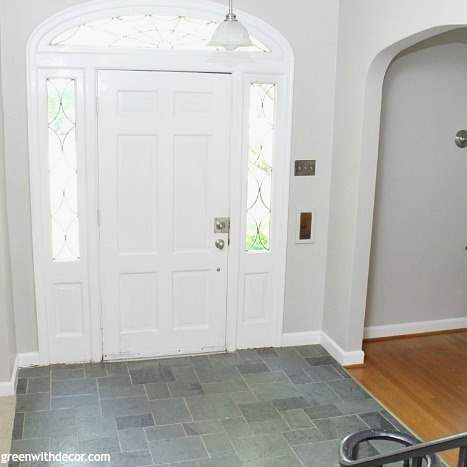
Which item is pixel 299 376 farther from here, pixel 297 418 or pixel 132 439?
pixel 132 439

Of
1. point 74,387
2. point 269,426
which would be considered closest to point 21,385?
point 74,387

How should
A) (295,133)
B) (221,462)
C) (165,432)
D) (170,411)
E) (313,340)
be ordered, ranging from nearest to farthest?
(221,462) → (165,432) → (170,411) → (295,133) → (313,340)

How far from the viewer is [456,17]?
2986 mm

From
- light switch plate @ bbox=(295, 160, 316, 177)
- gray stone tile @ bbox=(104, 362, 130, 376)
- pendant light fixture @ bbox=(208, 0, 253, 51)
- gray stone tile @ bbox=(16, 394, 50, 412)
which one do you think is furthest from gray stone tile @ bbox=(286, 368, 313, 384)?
pendant light fixture @ bbox=(208, 0, 253, 51)

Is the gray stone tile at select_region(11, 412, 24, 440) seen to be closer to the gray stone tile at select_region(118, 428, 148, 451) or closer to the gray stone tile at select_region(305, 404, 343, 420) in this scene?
the gray stone tile at select_region(118, 428, 148, 451)

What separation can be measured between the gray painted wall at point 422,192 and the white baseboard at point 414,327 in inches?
1.7

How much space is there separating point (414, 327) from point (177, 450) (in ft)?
8.43

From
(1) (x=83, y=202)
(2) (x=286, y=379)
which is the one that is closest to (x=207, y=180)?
(1) (x=83, y=202)

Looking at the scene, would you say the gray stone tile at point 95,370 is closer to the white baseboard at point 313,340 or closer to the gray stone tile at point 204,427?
the gray stone tile at point 204,427

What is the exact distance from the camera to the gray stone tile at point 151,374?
4094 millimetres

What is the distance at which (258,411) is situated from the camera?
12.2ft

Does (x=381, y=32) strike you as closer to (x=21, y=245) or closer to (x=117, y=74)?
(x=117, y=74)

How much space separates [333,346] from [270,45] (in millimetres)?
2283

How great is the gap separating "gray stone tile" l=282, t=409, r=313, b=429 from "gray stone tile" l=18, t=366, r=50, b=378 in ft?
5.52
